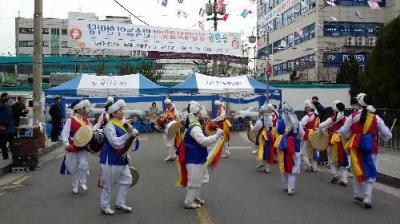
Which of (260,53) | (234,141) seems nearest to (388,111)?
(234,141)

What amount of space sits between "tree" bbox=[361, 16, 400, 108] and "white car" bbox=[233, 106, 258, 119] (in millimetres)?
9356

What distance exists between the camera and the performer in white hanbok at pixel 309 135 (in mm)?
13227

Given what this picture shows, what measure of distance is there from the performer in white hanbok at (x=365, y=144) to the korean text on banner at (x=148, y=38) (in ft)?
73.1

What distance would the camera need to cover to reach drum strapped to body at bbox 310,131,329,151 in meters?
12.5

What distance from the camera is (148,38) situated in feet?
102

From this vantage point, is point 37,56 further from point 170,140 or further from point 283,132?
point 283,132

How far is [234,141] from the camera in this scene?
903 inches

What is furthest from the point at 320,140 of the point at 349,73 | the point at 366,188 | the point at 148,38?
the point at 349,73

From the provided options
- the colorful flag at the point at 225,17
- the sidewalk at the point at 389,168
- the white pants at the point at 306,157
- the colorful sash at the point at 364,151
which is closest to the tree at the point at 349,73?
the colorful flag at the point at 225,17

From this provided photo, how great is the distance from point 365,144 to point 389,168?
4752 millimetres

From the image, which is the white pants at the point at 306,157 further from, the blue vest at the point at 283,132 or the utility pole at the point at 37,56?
the utility pole at the point at 37,56

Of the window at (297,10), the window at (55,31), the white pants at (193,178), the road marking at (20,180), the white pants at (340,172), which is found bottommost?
the road marking at (20,180)

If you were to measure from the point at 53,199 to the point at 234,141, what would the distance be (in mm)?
13996

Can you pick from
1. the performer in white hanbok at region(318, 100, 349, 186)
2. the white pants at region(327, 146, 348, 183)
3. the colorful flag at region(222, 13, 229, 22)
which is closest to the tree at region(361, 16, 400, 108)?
the performer in white hanbok at region(318, 100, 349, 186)
